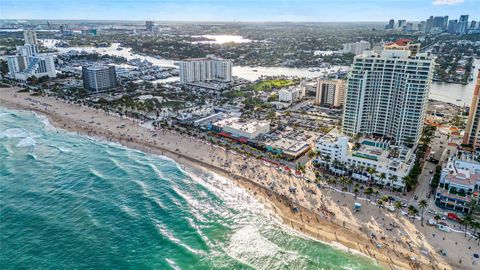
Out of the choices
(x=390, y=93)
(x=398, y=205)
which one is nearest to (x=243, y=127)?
(x=390, y=93)

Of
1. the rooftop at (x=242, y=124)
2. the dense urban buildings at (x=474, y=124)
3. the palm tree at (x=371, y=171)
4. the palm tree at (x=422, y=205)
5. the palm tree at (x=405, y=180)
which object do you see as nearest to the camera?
the palm tree at (x=422, y=205)

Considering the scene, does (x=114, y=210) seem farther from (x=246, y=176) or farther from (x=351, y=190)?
(x=351, y=190)

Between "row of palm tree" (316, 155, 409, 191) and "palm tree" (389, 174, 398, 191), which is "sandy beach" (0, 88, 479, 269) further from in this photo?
"palm tree" (389, 174, 398, 191)

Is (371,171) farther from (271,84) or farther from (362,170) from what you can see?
(271,84)

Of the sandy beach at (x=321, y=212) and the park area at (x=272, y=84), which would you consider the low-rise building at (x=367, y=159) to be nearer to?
the sandy beach at (x=321, y=212)

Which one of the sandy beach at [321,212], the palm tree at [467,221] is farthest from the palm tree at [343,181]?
the palm tree at [467,221]

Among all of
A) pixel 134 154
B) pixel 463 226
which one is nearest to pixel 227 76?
pixel 134 154
